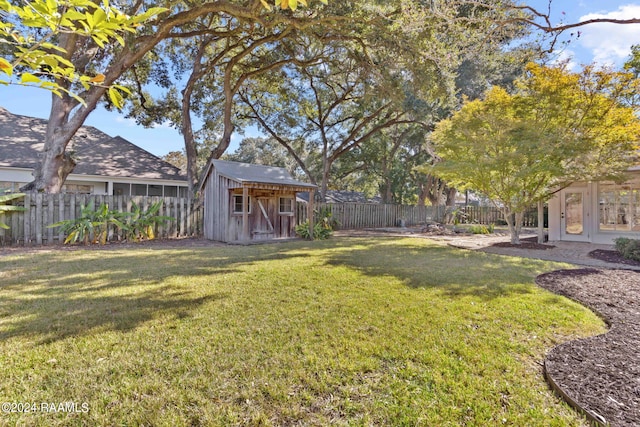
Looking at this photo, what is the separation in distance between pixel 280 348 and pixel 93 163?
16.8 m

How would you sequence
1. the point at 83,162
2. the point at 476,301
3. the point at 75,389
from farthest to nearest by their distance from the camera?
the point at 83,162
the point at 476,301
the point at 75,389

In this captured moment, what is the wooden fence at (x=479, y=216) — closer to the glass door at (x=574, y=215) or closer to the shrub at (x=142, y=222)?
the glass door at (x=574, y=215)

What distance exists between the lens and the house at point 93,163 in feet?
44.8

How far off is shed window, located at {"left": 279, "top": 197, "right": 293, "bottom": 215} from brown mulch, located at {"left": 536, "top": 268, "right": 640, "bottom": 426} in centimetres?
964

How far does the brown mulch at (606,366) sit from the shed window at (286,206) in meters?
9.64

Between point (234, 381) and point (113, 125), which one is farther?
point (113, 125)

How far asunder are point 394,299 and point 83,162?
1662 centimetres

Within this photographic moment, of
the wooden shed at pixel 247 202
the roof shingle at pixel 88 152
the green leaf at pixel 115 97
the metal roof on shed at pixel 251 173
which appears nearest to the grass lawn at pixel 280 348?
the green leaf at pixel 115 97

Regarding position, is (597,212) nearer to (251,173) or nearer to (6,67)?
(251,173)

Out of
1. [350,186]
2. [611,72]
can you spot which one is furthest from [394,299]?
[350,186]

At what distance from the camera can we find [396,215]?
21438 mm

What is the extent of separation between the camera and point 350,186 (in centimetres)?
3734

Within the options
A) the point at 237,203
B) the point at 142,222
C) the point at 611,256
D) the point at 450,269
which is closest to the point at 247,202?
the point at 237,203

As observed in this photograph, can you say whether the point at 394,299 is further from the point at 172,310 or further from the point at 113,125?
the point at 113,125
